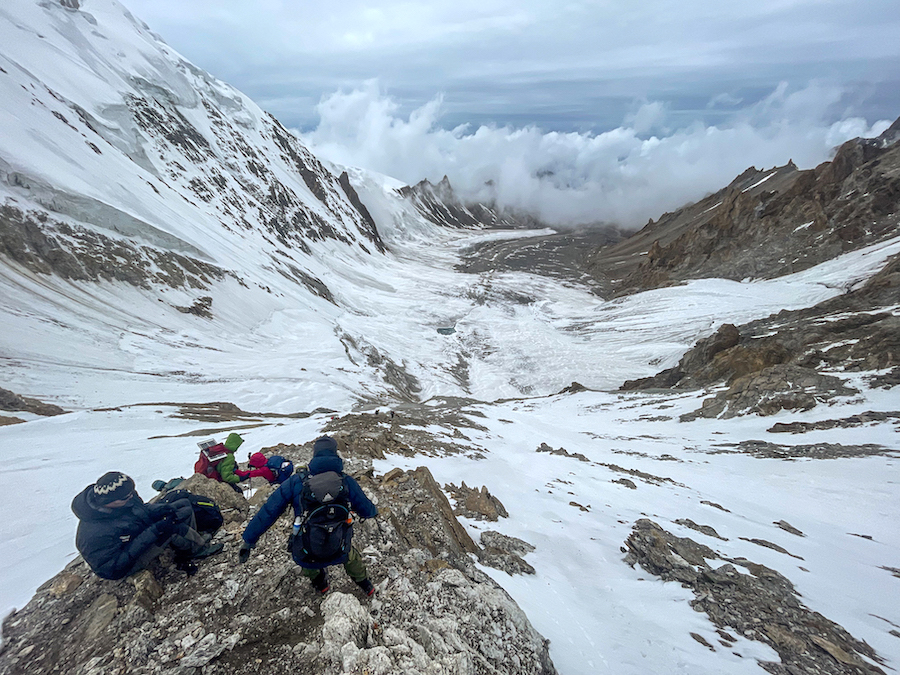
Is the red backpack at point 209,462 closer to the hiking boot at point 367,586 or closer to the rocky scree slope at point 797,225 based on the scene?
the hiking boot at point 367,586

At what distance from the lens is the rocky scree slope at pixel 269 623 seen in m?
3.28

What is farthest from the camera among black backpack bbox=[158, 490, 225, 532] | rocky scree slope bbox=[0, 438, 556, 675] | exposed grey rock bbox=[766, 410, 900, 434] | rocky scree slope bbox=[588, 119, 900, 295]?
rocky scree slope bbox=[588, 119, 900, 295]

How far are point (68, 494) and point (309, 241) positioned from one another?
59.5 metres

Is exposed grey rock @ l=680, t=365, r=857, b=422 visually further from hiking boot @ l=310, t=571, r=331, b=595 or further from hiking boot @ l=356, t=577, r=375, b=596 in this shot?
hiking boot @ l=310, t=571, r=331, b=595

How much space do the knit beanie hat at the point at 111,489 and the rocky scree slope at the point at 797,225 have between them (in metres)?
58.6

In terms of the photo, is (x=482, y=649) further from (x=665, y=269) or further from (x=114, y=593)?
(x=665, y=269)

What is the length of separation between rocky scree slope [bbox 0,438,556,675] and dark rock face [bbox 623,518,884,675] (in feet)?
8.54

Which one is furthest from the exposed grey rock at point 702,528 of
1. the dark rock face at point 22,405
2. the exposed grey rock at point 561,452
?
the dark rock face at point 22,405

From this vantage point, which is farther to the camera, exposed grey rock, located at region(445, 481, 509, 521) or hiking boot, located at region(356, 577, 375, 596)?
exposed grey rock, located at region(445, 481, 509, 521)

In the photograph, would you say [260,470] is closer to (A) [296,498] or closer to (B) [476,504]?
(A) [296,498]

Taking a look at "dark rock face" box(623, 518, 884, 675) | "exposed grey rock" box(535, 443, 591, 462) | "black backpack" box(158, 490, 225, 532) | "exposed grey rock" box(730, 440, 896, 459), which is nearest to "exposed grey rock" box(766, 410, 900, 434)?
"exposed grey rock" box(730, 440, 896, 459)

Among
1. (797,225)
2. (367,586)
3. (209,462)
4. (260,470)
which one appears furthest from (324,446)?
(797,225)

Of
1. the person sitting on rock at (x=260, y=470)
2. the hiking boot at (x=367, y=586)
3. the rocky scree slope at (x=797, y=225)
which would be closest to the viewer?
the hiking boot at (x=367, y=586)

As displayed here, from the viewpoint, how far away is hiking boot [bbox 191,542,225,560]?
4.38 meters
